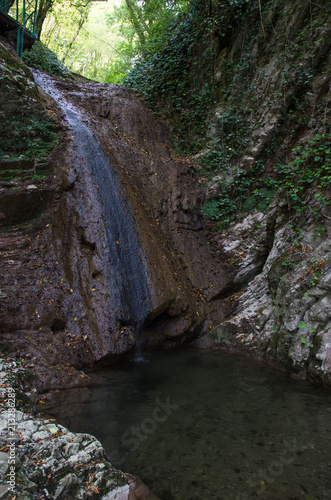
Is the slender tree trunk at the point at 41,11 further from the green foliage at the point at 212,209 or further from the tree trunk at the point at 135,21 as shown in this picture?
the green foliage at the point at 212,209

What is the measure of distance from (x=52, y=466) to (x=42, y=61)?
44.3 feet

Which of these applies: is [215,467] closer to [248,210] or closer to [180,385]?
[180,385]

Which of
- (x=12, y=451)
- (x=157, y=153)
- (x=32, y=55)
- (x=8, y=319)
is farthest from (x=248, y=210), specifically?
(x=32, y=55)

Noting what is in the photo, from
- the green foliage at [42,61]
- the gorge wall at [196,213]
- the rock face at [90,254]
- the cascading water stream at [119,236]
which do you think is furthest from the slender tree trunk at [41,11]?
the cascading water stream at [119,236]

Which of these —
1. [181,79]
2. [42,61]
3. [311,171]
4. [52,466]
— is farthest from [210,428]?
[42,61]

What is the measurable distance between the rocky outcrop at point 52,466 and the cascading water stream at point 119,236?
2907 mm

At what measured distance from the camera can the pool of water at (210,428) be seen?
2878mm

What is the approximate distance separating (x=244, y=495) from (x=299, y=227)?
492cm

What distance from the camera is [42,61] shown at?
38.3 feet

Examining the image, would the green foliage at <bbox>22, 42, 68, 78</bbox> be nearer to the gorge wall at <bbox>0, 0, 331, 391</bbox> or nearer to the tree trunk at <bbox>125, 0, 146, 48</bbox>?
the gorge wall at <bbox>0, 0, 331, 391</bbox>

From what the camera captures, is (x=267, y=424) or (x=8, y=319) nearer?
(x=267, y=424)

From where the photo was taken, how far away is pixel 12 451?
2387 millimetres

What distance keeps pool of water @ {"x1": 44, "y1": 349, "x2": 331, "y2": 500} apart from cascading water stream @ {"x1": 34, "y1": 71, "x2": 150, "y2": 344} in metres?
1.12

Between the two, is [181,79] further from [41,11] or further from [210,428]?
[210,428]
